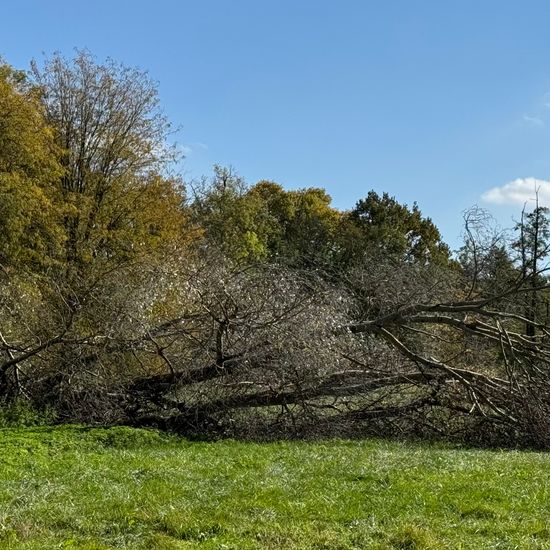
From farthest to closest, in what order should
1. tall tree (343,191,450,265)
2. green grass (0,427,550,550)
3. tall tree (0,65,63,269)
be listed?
tall tree (343,191,450,265)
tall tree (0,65,63,269)
green grass (0,427,550,550)

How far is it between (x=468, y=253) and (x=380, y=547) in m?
10.8

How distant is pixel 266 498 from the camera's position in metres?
6.82

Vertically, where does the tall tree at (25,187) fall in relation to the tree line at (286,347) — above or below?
above

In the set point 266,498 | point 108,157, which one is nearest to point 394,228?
point 108,157

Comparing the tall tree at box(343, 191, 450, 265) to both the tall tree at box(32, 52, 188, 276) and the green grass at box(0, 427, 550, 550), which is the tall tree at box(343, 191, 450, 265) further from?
the green grass at box(0, 427, 550, 550)

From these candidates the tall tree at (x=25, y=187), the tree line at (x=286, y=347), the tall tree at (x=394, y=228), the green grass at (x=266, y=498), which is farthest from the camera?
the tall tree at (x=394, y=228)

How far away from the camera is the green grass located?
5.37 m

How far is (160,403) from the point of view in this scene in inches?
571

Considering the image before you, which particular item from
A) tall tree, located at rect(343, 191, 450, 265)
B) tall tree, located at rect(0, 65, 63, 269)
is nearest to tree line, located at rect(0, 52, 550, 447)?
tall tree, located at rect(0, 65, 63, 269)

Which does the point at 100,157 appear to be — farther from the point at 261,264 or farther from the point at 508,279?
the point at 508,279

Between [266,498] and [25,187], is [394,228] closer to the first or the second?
[25,187]

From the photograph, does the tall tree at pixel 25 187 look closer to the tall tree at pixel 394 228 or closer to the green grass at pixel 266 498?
the green grass at pixel 266 498

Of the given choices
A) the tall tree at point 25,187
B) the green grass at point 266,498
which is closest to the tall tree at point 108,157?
the tall tree at point 25,187

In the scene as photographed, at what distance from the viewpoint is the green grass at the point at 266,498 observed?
17.6 feet
